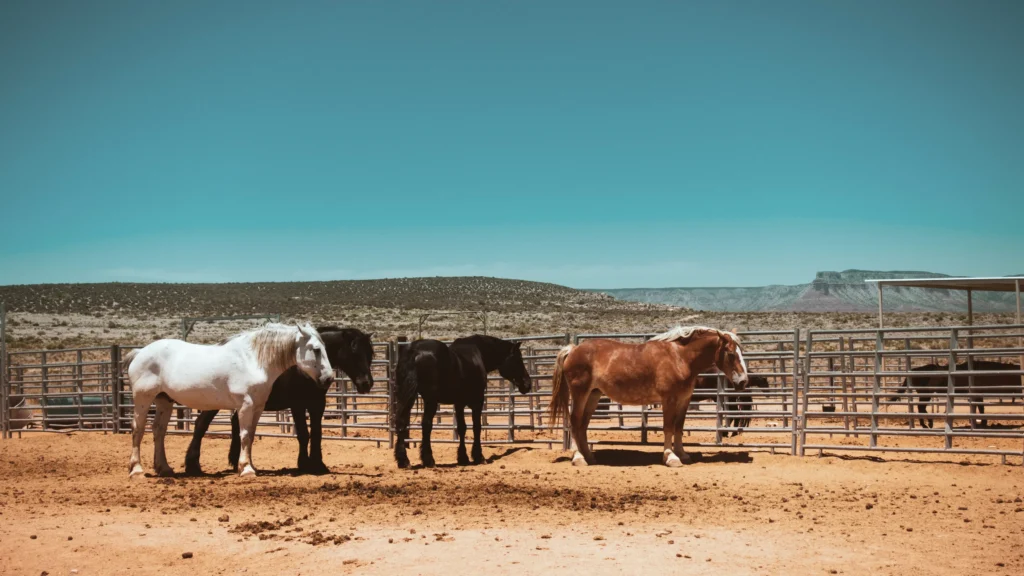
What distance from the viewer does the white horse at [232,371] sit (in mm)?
9117

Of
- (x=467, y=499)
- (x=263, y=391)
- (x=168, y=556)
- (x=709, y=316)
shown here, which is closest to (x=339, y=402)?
(x=263, y=391)

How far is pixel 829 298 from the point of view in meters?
171

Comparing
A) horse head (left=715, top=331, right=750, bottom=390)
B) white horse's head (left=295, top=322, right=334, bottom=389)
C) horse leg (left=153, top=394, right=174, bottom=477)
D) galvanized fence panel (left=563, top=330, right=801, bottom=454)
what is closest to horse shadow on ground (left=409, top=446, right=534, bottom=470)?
galvanized fence panel (left=563, top=330, right=801, bottom=454)

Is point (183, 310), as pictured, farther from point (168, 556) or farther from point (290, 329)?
point (168, 556)

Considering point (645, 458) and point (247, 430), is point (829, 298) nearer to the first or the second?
point (645, 458)

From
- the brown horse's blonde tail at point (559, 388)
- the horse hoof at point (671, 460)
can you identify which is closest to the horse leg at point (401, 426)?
the brown horse's blonde tail at point (559, 388)

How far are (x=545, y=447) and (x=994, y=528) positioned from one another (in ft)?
21.6

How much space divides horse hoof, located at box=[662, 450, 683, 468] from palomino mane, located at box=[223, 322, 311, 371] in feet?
Result: 15.0

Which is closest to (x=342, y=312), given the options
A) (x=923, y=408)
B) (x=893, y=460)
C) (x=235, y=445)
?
(x=923, y=408)

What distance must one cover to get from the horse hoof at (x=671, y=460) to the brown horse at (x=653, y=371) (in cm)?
1

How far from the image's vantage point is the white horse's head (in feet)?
30.5

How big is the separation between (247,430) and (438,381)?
→ 2298 mm

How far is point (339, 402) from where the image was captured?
1428 cm

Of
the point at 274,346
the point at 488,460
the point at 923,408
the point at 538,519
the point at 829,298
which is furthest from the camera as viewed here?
the point at 829,298
